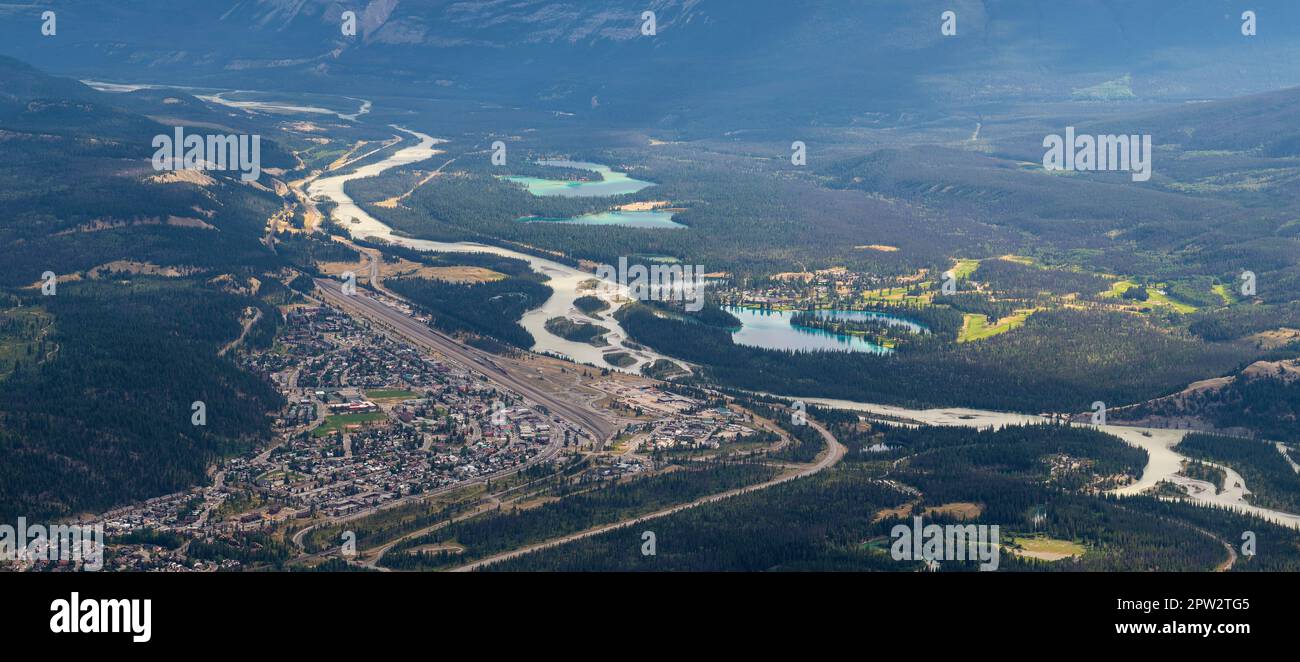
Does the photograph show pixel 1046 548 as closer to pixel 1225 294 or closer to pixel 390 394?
pixel 390 394

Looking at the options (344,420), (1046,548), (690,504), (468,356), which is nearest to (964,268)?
(468,356)

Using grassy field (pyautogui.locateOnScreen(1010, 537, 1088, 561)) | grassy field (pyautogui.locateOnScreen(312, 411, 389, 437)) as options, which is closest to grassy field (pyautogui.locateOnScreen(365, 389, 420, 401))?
grassy field (pyautogui.locateOnScreen(312, 411, 389, 437))

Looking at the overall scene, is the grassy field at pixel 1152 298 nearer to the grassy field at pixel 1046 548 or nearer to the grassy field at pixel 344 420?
the grassy field at pixel 1046 548

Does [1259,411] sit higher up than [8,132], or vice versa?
[8,132]

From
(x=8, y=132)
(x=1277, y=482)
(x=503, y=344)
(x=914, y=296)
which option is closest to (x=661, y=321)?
(x=503, y=344)
